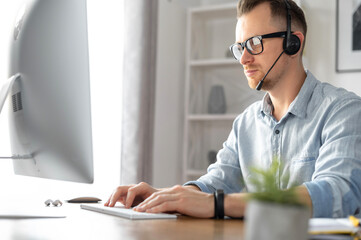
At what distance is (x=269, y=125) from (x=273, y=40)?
29cm

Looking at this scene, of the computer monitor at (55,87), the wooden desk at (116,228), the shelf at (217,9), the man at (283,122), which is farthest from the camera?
the shelf at (217,9)

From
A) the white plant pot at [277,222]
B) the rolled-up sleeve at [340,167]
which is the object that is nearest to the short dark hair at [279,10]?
the rolled-up sleeve at [340,167]

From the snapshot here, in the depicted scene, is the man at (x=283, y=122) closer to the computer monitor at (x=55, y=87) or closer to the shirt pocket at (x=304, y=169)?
the shirt pocket at (x=304, y=169)

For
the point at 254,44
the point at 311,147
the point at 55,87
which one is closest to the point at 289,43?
the point at 254,44

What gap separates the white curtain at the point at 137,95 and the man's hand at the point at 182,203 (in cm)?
164

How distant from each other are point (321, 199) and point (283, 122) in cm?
55

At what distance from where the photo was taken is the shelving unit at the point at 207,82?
335 cm

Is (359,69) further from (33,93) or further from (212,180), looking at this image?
(33,93)

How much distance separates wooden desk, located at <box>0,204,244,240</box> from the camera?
0.80 m

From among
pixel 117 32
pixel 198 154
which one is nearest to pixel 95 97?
pixel 117 32

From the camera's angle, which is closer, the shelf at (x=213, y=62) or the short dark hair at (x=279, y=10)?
the short dark hair at (x=279, y=10)

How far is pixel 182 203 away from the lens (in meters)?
1.08

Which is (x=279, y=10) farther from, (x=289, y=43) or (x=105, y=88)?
(x=105, y=88)

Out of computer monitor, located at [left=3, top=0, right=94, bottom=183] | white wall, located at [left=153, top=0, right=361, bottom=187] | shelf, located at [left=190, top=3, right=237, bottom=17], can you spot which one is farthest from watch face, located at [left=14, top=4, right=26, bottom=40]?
A: shelf, located at [left=190, top=3, right=237, bottom=17]
